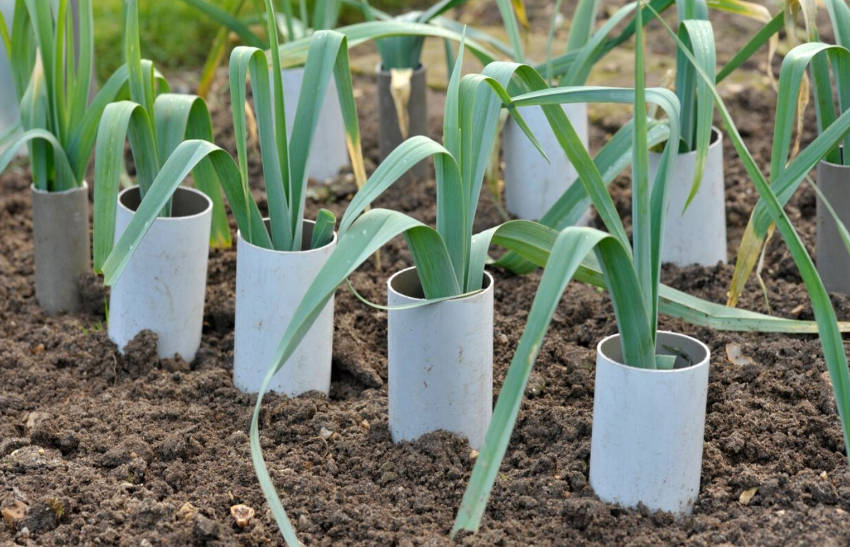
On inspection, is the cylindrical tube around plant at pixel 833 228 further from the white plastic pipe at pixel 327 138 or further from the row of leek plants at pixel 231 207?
the white plastic pipe at pixel 327 138

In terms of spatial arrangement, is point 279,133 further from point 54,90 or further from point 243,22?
point 243,22

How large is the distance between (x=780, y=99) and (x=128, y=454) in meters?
1.00

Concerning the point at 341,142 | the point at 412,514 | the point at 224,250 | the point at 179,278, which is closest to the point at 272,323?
the point at 179,278

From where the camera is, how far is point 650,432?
1.30 meters

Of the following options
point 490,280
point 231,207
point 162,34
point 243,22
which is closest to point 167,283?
point 231,207

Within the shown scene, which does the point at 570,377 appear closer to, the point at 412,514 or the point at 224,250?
the point at 412,514

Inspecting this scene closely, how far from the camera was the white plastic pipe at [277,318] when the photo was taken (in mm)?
1589

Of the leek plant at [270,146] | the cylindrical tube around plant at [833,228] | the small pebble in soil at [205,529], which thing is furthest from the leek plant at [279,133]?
the cylindrical tube around plant at [833,228]

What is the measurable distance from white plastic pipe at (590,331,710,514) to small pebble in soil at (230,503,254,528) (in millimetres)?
423

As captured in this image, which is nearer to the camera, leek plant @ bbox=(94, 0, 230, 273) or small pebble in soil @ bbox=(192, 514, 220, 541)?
small pebble in soil @ bbox=(192, 514, 220, 541)

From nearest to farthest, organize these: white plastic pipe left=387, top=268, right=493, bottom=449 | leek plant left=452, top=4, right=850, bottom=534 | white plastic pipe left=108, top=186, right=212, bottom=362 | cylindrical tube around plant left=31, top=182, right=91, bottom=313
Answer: leek plant left=452, top=4, right=850, bottom=534 < white plastic pipe left=387, top=268, right=493, bottom=449 < white plastic pipe left=108, top=186, right=212, bottom=362 < cylindrical tube around plant left=31, top=182, right=91, bottom=313

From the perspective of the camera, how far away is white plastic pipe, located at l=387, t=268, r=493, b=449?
141cm

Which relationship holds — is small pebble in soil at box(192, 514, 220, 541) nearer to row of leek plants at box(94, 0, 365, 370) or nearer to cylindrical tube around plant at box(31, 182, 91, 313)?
row of leek plants at box(94, 0, 365, 370)

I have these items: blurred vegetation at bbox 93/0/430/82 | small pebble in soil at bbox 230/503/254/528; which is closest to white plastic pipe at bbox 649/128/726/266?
small pebble in soil at bbox 230/503/254/528
